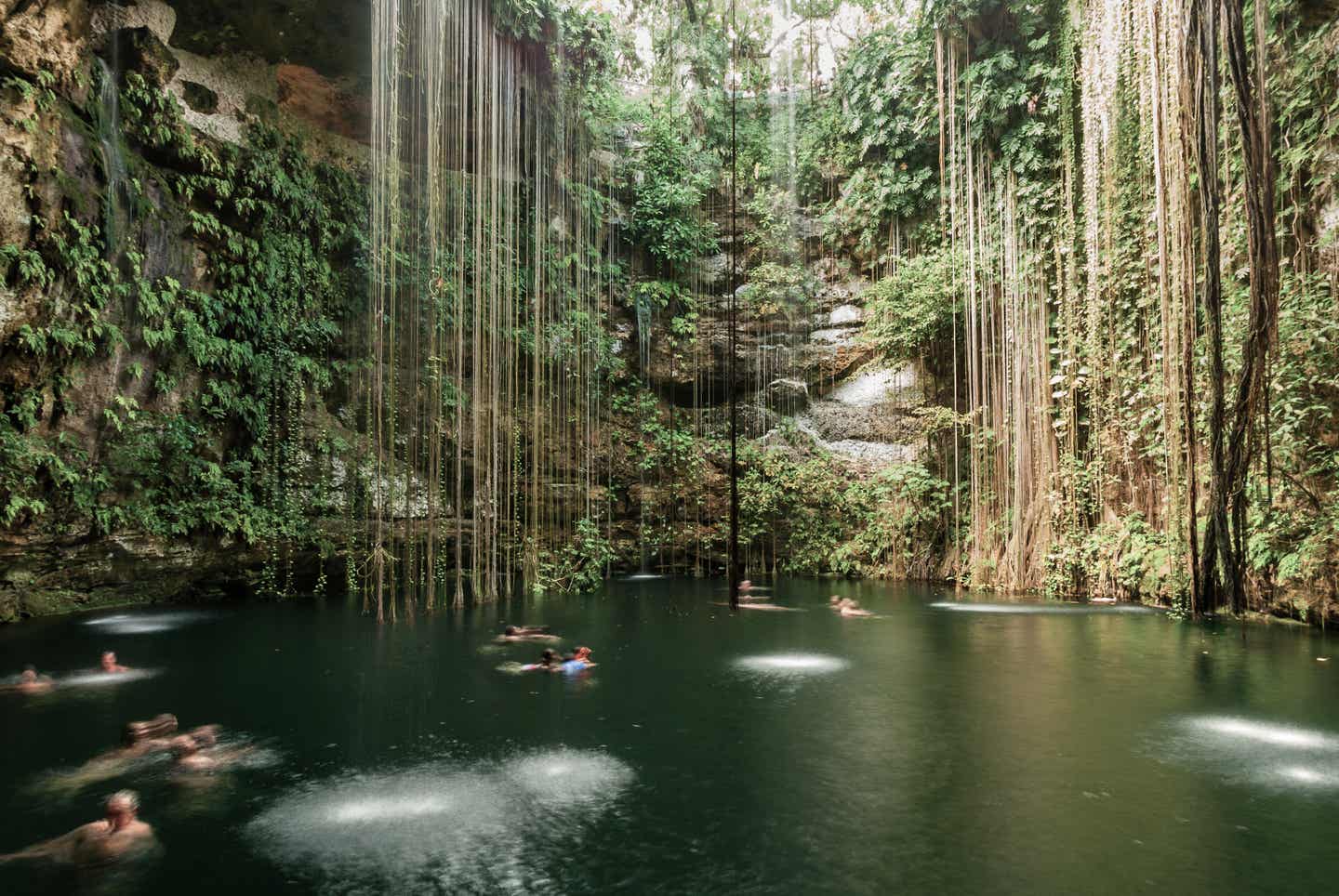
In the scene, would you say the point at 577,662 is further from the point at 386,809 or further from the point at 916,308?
A: the point at 916,308

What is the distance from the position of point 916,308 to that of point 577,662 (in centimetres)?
708

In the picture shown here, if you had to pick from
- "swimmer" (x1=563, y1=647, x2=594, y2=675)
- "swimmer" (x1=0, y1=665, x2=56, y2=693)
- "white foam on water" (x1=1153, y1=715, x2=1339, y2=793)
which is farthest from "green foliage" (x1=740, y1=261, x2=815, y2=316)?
"swimmer" (x1=0, y1=665, x2=56, y2=693)

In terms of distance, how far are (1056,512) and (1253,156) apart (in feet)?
17.2

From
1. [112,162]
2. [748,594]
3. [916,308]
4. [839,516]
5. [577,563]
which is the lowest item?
[748,594]

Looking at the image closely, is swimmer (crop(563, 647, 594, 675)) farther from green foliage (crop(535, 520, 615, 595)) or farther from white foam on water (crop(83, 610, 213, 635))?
green foliage (crop(535, 520, 615, 595))

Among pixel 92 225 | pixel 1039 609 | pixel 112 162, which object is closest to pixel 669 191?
A: pixel 112 162

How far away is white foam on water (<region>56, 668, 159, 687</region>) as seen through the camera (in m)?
4.07

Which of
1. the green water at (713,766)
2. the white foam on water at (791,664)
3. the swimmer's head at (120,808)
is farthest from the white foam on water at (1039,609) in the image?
the swimmer's head at (120,808)

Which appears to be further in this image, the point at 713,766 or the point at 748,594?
the point at 748,594

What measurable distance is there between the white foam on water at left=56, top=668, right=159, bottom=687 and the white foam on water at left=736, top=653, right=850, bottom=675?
3423 millimetres

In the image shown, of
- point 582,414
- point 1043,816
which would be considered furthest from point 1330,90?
point 582,414

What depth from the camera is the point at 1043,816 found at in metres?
2.49

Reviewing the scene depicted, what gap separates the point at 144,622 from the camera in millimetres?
6094

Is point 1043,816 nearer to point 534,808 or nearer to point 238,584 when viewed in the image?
point 534,808
